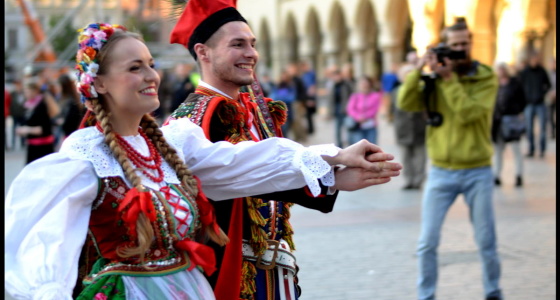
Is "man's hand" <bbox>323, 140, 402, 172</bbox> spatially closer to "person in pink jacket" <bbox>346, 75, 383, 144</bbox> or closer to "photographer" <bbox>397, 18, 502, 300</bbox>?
"photographer" <bbox>397, 18, 502, 300</bbox>

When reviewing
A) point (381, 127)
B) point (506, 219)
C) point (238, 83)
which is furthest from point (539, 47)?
point (238, 83)

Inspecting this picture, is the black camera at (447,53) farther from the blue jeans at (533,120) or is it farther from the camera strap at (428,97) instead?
the blue jeans at (533,120)

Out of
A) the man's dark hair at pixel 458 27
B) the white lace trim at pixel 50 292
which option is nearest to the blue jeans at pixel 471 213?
the man's dark hair at pixel 458 27

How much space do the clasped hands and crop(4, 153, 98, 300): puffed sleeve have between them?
86cm

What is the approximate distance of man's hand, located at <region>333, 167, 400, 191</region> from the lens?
2951 mm

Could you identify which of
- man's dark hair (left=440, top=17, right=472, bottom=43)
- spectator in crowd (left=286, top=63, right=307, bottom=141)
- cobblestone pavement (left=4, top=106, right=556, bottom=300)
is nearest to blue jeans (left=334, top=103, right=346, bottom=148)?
spectator in crowd (left=286, top=63, right=307, bottom=141)

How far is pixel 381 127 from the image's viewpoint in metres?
23.5

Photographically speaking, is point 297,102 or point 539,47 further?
point 539,47

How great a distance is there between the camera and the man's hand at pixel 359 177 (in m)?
2.95

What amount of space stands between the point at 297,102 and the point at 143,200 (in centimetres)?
1806

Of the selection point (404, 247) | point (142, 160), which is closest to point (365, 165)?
point (142, 160)

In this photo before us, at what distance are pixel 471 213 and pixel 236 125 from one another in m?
2.83

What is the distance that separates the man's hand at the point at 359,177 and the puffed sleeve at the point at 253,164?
34mm

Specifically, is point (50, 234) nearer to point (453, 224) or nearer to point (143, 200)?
point (143, 200)
